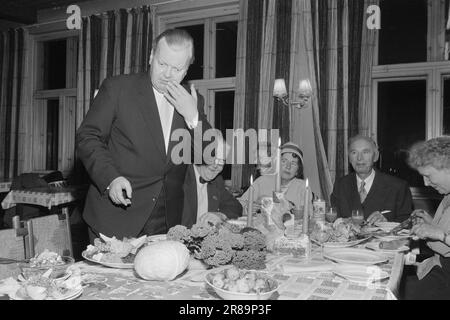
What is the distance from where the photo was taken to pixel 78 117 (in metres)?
6.22

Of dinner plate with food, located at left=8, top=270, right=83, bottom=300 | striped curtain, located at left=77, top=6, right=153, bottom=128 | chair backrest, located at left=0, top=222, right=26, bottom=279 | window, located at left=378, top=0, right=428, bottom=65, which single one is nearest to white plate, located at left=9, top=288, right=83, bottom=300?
dinner plate with food, located at left=8, top=270, right=83, bottom=300

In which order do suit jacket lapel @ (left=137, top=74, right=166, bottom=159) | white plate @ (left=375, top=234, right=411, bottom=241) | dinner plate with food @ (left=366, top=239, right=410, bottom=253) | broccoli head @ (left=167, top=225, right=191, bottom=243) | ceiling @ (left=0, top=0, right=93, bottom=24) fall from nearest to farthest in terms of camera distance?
broccoli head @ (left=167, top=225, right=191, bottom=243) → dinner plate with food @ (left=366, top=239, right=410, bottom=253) → suit jacket lapel @ (left=137, top=74, right=166, bottom=159) → white plate @ (left=375, top=234, right=411, bottom=241) → ceiling @ (left=0, top=0, right=93, bottom=24)

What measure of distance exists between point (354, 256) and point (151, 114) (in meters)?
1.08

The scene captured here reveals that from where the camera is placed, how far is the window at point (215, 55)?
541 centimetres

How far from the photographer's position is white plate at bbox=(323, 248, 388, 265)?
5.14 ft

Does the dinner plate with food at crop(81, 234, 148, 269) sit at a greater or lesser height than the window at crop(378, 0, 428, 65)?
lesser

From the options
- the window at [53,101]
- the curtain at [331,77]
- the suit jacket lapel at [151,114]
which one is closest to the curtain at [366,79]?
the curtain at [331,77]

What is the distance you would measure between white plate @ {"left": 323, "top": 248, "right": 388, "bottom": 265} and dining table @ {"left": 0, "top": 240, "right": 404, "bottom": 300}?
0.09 metres

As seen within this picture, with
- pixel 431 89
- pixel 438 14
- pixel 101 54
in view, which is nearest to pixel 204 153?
pixel 431 89

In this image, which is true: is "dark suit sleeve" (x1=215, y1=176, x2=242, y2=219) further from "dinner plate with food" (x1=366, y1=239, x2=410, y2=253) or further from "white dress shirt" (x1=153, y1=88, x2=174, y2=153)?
"dinner plate with food" (x1=366, y1=239, x2=410, y2=253)

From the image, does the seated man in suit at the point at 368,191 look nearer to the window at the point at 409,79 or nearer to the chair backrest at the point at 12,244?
the window at the point at 409,79

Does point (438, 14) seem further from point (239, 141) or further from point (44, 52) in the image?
point (44, 52)

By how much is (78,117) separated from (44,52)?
162 cm

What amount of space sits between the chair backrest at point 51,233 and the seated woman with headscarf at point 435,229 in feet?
5.70
